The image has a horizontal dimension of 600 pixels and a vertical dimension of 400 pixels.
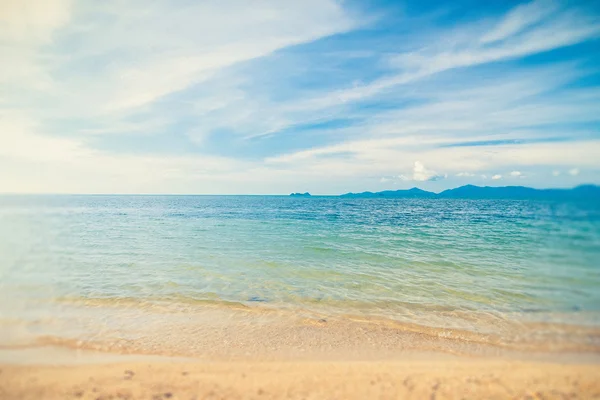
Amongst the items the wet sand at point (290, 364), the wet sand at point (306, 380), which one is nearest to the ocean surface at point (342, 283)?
the wet sand at point (290, 364)

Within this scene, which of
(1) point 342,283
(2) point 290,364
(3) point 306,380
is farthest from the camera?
(1) point 342,283

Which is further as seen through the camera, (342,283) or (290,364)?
Answer: (342,283)

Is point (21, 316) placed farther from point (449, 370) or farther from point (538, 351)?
point (538, 351)

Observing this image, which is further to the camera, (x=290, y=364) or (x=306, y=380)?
(x=290, y=364)

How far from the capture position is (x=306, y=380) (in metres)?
6.25

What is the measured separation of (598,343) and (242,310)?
979cm

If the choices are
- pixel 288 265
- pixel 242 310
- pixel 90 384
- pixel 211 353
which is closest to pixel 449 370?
pixel 211 353

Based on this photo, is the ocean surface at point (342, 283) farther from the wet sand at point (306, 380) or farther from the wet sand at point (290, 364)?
the wet sand at point (306, 380)

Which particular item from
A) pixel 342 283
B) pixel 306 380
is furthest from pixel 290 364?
pixel 342 283

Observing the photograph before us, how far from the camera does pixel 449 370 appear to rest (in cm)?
669

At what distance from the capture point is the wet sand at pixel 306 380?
5.77m

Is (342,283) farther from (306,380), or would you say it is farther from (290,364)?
(306,380)

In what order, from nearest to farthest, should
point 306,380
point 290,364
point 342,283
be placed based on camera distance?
1. point 306,380
2. point 290,364
3. point 342,283

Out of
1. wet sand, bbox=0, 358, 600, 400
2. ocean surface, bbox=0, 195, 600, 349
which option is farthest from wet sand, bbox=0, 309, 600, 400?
ocean surface, bbox=0, 195, 600, 349
